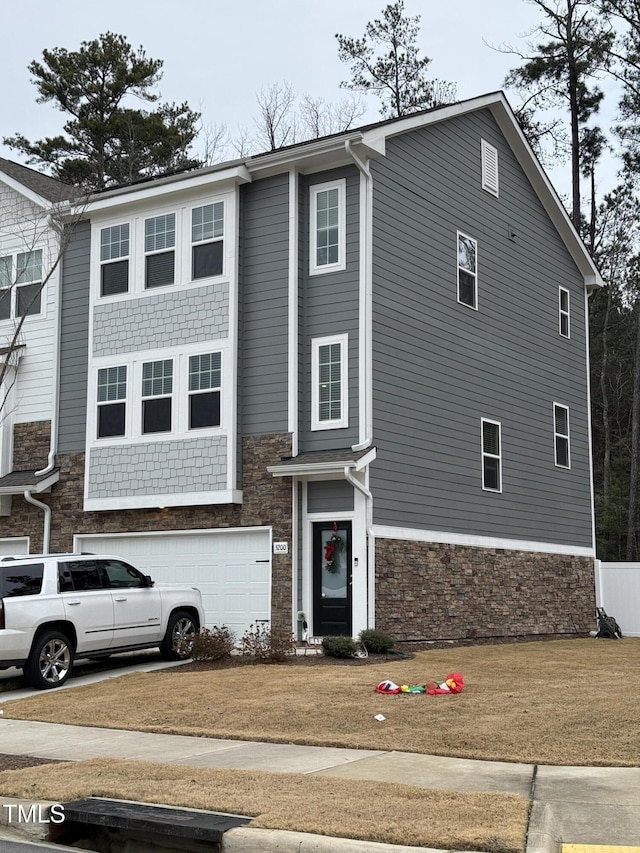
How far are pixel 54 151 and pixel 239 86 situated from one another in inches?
324

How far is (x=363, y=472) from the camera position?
17734 millimetres

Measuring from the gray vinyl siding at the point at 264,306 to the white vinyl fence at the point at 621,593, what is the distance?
37.6 ft

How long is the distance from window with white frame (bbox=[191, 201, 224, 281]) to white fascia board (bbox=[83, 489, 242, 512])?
415cm

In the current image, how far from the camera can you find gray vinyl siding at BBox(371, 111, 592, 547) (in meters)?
19.1

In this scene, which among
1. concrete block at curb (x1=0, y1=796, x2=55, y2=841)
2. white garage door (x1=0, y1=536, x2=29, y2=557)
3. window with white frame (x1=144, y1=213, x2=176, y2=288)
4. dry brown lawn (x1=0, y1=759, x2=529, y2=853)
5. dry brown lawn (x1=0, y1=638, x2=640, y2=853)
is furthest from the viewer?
white garage door (x1=0, y1=536, x2=29, y2=557)

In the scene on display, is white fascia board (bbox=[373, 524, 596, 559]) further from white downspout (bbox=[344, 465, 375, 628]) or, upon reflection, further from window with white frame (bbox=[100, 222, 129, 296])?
window with white frame (bbox=[100, 222, 129, 296])

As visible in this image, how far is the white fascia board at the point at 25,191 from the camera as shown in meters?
22.2

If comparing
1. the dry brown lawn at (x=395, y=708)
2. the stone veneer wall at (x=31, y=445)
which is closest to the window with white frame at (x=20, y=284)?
the stone veneer wall at (x=31, y=445)

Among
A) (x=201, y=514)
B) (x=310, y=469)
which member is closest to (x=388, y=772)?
(x=310, y=469)

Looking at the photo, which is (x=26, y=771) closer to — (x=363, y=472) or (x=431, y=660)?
(x=431, y=660)

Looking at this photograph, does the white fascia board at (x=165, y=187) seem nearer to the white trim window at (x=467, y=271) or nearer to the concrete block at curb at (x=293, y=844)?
the white trim window at (x=467, y=271)

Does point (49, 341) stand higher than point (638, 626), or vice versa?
point (49, 341)

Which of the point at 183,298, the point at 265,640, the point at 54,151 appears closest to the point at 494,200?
the point at 183,298

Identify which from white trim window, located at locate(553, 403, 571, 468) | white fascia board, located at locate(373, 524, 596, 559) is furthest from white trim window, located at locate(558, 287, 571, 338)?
white fascia board, located at locate(373, 524, 596, 559)
